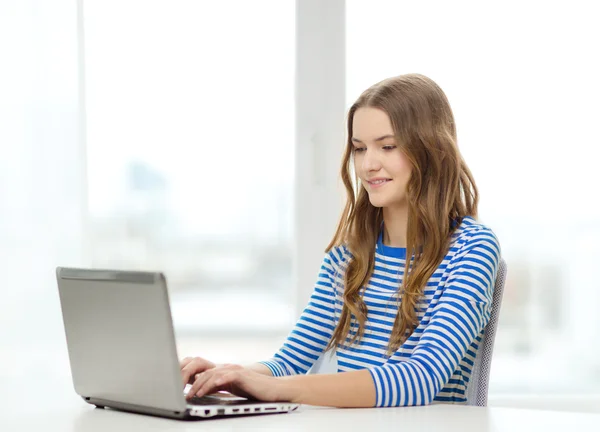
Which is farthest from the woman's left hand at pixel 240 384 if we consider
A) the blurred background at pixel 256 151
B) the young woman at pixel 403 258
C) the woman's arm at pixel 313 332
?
the blurred background at pixel 256 151

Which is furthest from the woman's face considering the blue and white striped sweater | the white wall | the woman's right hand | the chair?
the white wall

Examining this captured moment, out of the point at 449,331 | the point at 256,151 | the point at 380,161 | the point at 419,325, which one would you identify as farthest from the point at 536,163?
the point at 449,331

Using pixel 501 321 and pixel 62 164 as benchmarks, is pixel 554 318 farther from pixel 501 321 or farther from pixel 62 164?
pixel 62 164

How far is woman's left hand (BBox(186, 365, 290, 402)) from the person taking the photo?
4.45 ft

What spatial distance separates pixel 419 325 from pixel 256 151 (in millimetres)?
1384

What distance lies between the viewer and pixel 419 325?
5.57 ft

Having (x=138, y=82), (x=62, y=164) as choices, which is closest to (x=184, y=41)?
(x=138, y=82)

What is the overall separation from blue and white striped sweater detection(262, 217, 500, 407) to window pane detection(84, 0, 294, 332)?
103cm

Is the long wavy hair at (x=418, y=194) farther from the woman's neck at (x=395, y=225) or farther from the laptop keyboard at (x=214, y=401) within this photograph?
the laptop keyboard at (x=214, y=401)

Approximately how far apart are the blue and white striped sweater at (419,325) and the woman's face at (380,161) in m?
0.14

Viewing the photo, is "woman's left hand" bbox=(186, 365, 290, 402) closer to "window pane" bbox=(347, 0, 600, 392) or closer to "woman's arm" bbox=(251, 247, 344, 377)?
"woman's arm" bbox=(251, 247, 344, 377)

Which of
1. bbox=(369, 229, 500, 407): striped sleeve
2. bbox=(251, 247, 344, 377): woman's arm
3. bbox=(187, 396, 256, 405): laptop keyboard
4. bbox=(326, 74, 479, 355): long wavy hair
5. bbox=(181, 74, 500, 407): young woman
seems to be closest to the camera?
bbox=(187, 396, 256, 405): laptop keyboard

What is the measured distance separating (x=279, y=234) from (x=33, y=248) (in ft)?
2.67

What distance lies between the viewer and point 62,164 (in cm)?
293
